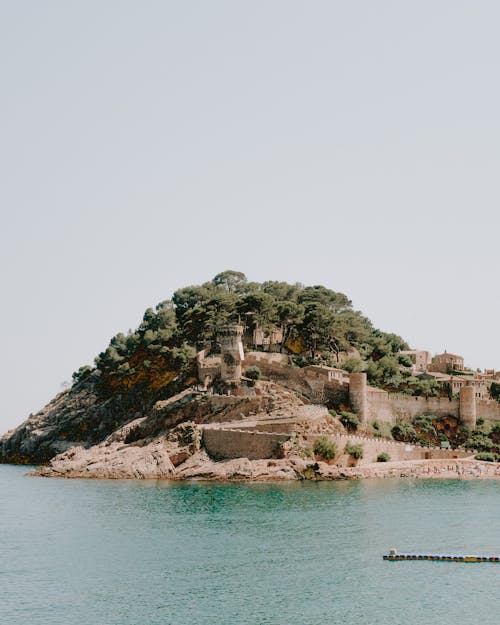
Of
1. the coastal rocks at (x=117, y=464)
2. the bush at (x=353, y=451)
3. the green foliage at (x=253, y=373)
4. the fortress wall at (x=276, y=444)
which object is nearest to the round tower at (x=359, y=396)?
the fortress wall at (x=276, y=444)

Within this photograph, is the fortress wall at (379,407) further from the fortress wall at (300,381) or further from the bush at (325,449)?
the bush at (325,449)

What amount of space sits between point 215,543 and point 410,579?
9.92 m

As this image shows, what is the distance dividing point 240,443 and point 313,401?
8494 millimetres

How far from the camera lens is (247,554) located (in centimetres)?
3950

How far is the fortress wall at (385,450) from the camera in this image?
211ft

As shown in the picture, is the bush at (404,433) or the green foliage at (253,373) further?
the green foliage at (253,373)

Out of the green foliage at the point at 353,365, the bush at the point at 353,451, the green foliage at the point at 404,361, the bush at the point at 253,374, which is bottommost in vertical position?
the bush at the point at 353,451

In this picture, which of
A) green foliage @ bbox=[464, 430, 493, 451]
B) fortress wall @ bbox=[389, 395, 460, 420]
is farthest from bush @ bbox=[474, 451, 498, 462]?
fortress wall @ bbox=[389, 395, 460, 420]

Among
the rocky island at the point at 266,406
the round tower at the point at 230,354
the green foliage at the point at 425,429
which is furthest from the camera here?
the round tower at the point at 230,354

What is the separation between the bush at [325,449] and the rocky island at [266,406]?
76 millimetres

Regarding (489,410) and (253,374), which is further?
(253,374)

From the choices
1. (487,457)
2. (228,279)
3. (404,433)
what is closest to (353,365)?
(404,433)

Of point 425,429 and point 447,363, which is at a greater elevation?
point 447,363

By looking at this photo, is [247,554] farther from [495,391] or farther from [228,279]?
[228,279]
